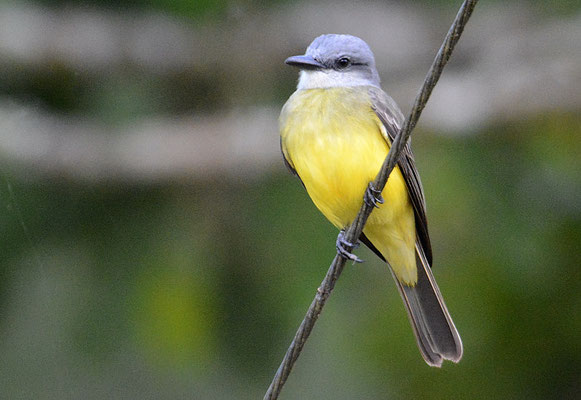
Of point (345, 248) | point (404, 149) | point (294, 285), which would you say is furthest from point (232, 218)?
point (345, 248)

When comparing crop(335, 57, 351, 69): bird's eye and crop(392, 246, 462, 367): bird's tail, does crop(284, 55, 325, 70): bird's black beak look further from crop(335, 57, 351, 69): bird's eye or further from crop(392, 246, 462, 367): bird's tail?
crop(392, 246, 462, 367): bird's tail

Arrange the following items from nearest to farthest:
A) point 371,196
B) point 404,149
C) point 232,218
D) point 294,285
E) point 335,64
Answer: point 371,196 < point 404,149 < point 335,64 < point 294,285 < point 232,218

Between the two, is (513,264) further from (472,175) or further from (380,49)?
(380,49)

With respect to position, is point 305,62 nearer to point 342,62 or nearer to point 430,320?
point 342,62

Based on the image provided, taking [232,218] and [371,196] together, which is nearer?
[371,196]

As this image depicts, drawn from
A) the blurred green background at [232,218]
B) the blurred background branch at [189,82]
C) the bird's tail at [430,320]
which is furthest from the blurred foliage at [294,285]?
the bird's tail at [430,320]

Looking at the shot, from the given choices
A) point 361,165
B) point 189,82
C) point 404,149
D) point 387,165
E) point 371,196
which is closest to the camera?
point 387,165

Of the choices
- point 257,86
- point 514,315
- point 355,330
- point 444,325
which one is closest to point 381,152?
point 444,325
